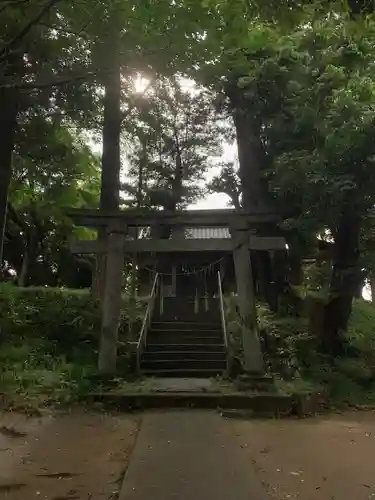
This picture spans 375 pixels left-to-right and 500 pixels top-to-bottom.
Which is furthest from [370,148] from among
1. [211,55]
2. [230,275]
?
[230,275]

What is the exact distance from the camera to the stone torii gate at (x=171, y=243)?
993 cm

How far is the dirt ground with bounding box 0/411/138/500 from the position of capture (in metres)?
4.41

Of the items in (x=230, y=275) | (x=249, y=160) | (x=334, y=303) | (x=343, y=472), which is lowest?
(x=343, y=472)

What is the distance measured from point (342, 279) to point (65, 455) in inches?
271

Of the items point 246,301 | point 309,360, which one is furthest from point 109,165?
point 309,360

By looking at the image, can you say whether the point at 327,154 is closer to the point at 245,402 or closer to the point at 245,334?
the point at 245,334

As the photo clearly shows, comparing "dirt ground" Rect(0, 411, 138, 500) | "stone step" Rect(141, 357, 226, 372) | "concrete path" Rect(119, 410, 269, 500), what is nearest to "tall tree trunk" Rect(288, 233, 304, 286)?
"stone step" Rect(141, 357, 226, 372)

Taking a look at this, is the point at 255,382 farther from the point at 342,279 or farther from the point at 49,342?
the point at 49,342

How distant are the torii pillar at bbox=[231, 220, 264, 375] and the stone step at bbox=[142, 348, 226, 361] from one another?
221 cm

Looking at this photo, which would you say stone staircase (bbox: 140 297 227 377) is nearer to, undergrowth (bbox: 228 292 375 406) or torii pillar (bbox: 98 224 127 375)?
undergrowth (bbox: 228 292 375 406)

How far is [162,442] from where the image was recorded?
6.15 metres

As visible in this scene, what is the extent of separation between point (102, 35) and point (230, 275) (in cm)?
1456

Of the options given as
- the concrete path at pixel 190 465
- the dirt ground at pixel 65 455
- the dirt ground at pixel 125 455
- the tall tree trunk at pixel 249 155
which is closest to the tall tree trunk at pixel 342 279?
the tall tree trunk at pixel 249 155

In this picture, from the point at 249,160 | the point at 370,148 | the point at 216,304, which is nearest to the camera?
the point at 370,148
